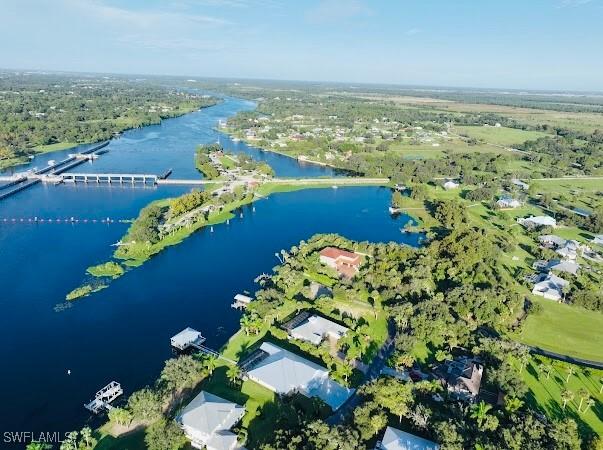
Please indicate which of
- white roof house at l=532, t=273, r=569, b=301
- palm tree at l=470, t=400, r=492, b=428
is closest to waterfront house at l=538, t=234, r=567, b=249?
white roof house at l=532, t=273, r=569, b=301

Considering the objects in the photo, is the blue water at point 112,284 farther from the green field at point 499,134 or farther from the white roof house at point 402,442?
the green field at point 499,134

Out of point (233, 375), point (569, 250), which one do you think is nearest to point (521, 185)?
point (569, 250)

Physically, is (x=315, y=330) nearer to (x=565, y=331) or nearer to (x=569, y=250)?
(x=565, y=331)

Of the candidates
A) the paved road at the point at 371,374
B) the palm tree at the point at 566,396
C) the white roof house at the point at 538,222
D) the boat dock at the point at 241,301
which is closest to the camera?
the paved road at the point at 371,374

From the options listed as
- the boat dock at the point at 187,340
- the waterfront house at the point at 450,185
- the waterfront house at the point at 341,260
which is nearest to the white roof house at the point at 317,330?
the boat dock at the point at 187,340

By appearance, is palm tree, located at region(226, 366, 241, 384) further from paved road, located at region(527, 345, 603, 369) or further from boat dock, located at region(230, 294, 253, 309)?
paved road, located at region(527, 345, 603, 369)

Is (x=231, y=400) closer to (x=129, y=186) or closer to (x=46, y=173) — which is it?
(x=129, y=186)
